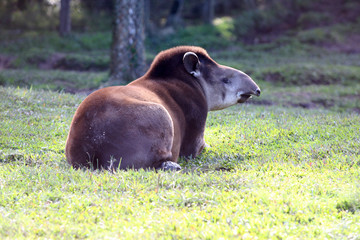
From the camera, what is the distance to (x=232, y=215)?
400cm

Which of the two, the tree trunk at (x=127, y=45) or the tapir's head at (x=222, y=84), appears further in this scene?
the tree trunk at (x=127, y=45)

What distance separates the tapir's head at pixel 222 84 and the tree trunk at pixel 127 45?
6.68 metres

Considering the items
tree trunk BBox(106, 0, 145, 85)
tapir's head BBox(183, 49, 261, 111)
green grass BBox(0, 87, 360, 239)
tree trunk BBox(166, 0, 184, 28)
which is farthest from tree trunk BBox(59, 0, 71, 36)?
tapir's head BBox(183, 49, 261, 111)

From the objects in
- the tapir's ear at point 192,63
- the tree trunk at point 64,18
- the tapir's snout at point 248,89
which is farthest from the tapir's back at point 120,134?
the tree trunk at point 64,18

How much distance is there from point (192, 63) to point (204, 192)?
252cm

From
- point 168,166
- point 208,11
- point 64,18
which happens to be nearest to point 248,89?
point 168,166

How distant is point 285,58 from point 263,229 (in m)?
16.5

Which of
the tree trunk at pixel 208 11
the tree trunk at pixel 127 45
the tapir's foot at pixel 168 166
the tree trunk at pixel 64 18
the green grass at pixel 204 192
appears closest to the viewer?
the green grass at pixel 204 192

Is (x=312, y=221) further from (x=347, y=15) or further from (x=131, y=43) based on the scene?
(x=347, y=15)

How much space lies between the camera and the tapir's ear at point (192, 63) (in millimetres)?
6410

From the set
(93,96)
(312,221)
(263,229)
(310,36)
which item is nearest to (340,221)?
(312,221)

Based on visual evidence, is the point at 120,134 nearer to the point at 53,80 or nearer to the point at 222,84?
the point at 222,84

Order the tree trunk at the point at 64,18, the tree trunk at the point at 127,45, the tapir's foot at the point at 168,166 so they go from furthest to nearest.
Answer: the tree trunk at the point at 64,18 < the tree trunk at the point at 127,45 < the tapir's foot at the point at 168,166

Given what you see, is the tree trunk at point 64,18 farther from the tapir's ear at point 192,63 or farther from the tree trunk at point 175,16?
the tapir's ear at point 192,63
